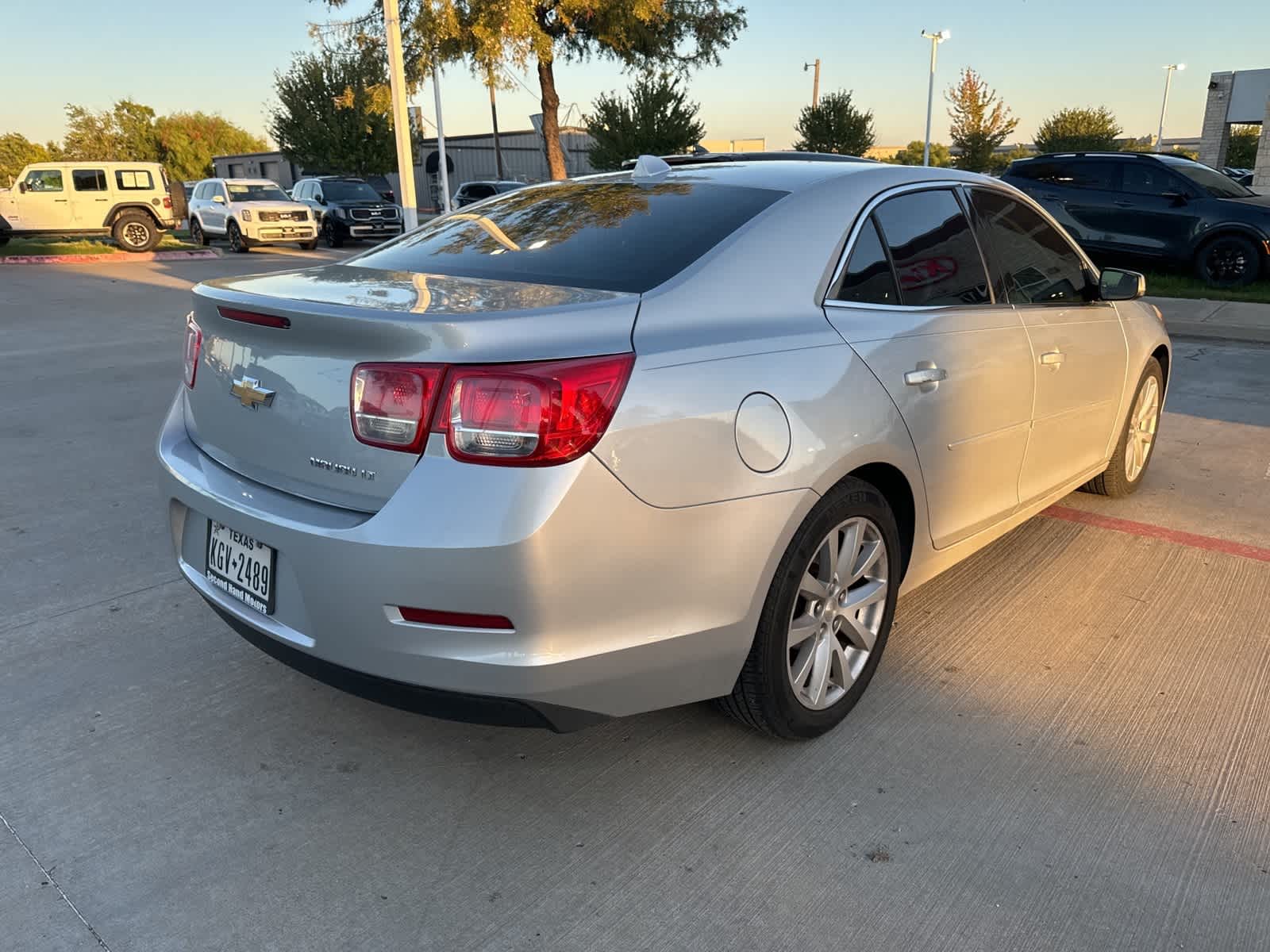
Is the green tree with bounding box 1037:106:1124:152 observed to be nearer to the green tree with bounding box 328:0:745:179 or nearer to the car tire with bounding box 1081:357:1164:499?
the green tree with bounding box 328:0:745:179

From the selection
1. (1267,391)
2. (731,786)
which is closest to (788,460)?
(731,786)

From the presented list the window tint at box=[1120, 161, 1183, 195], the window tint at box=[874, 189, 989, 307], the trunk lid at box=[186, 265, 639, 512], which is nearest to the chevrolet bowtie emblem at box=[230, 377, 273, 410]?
the trunk lid at box=[186, 265, 639, 512]

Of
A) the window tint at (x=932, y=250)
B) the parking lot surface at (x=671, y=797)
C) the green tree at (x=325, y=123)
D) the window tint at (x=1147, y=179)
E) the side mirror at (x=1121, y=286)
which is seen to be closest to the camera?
the parking lot surface at (x=671, y=797)

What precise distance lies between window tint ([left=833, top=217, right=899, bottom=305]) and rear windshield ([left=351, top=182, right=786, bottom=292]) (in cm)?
30

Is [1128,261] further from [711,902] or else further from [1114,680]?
[711,902]

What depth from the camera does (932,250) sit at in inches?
129

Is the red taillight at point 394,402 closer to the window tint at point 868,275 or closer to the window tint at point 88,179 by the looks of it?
the window tint at point 868,275

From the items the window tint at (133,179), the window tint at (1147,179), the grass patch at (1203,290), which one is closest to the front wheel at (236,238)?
the window tint at (133,179)

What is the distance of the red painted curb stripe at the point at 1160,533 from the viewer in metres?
4.29

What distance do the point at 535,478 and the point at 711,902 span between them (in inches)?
41.9

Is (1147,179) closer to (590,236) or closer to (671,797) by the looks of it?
(590,236)

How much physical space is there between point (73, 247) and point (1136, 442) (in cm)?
2409

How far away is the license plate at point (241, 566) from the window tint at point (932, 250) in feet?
6.58

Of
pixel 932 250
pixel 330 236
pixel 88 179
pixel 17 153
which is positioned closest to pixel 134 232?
pixel 88 179
